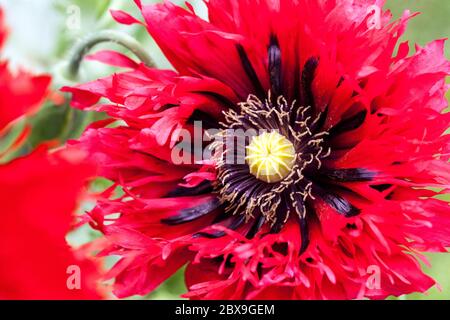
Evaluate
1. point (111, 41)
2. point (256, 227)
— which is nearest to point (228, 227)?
point (256, 227)

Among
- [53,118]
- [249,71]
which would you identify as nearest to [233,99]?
[249,71]

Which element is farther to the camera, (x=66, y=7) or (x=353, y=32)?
(x=66, y=7)

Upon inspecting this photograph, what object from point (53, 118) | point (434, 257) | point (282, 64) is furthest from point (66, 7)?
point (434, 257)

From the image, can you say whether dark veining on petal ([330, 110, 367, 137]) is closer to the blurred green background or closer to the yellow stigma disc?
the yellow stigma disc

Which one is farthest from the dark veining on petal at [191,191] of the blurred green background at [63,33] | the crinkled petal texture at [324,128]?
the blurred green background at [63,33]

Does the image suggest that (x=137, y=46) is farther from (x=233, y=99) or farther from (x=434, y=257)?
(x=434, y=257)

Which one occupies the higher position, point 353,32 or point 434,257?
point 353,32
